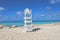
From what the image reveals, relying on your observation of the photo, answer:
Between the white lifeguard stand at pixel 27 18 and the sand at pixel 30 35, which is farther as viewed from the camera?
the white lifeguard stand at pixel 27 18

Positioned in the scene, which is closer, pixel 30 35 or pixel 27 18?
pixel 30 35

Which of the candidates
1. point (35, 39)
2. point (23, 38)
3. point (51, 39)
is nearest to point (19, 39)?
point (23, 38)

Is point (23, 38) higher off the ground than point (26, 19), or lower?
lower

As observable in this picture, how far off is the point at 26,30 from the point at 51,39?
11.5 ft

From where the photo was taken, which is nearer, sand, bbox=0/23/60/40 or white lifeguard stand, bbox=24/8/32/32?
sand, bbox=0/23/60/40

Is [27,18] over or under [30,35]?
over

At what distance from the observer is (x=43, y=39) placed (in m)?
7.55

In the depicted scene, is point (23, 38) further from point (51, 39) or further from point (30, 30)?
point (30, 30)

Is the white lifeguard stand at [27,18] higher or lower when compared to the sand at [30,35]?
higher

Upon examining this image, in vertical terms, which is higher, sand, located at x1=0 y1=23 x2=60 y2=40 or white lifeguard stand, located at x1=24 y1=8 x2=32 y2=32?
white lifeguard stand, located at x1=24 y1=8 x2=32 y2=32

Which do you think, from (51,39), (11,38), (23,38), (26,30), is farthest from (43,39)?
(26,30)

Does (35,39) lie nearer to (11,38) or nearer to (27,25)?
(11,38)

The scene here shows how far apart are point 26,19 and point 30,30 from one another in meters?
0.86

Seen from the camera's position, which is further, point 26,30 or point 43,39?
point 26,30
